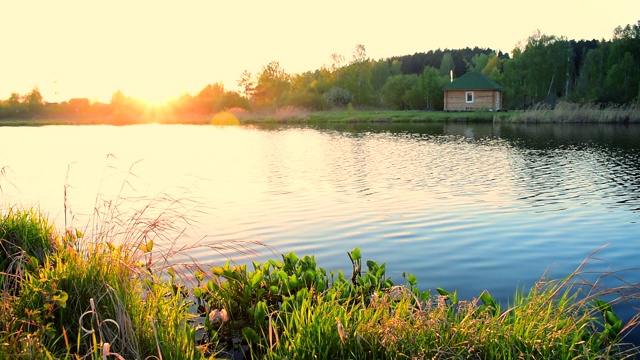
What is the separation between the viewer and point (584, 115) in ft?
156

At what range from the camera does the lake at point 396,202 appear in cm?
898

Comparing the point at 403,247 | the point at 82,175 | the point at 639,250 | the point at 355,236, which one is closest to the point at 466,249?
the point at 403,247

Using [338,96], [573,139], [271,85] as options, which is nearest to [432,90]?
[338,96]

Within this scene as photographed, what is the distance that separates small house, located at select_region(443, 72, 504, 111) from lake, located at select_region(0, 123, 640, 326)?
30.7m

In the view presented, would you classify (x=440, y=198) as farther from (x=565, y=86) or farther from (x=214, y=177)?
(x=565, y=86)

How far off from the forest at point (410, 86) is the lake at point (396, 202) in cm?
2826

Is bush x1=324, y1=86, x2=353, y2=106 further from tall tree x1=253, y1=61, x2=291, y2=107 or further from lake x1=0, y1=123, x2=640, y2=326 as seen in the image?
lake x1=0, y1=123, x2=640, y2=326

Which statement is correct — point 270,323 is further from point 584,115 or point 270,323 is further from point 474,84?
point 474,84

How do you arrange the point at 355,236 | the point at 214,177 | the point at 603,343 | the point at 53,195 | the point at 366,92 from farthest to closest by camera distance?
the point at 366,92, the point at 214,177, the point at 53,195, the point at 355,236, the point at 603,343

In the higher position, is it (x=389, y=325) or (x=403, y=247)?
(x=389, y=325)

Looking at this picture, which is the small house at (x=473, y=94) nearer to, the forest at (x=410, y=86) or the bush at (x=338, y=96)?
the forest at (x=410, y=86)

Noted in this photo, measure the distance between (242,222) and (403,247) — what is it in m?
3.81

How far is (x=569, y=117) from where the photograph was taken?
47.6 metres

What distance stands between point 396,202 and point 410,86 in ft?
207
